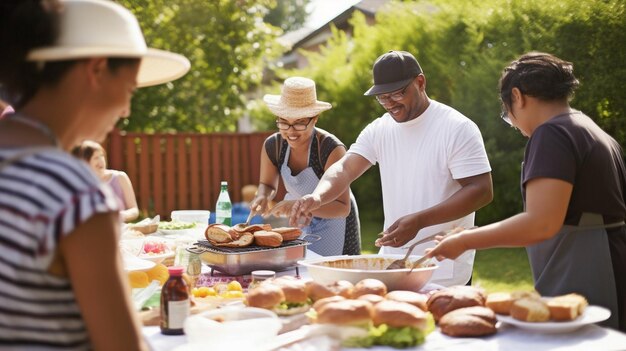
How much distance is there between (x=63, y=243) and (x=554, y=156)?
166 centimetres

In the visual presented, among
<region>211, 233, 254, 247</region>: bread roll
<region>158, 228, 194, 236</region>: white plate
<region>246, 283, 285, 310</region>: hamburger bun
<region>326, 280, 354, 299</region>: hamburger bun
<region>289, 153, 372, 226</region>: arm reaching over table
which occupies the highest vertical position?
<region>289, 153, 372, 226</region>: arm reaching over table

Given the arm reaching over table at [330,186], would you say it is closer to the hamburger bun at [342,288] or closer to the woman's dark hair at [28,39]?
the hamburger bun at [342,288]

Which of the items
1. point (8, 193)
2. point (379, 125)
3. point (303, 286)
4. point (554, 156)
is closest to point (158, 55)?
point (8, 193)

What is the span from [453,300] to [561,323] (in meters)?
0.38

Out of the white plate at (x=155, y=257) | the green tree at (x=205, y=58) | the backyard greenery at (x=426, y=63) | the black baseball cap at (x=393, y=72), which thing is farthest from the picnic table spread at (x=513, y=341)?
the green tree at (x=205, y=58)

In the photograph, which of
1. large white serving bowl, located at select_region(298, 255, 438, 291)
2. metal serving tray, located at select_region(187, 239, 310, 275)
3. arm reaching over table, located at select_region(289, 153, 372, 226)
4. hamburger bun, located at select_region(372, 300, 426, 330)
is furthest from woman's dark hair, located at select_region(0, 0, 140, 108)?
arm reaching over table, located at select_region(289, 153, 372, 226)

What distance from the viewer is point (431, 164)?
345 cm

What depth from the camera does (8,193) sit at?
1234 millimetres

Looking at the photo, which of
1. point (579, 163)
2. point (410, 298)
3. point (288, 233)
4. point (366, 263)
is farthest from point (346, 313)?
point (288, 233)

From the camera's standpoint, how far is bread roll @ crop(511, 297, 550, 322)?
6.64 feet

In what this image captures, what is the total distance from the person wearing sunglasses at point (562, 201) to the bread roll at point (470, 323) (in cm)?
27

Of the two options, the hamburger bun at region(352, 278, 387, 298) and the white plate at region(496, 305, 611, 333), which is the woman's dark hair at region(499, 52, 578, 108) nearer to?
the white plate at region(496, 305, 611, 333)

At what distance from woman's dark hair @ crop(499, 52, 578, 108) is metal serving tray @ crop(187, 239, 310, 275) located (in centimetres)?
141

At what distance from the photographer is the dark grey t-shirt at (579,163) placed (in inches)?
86.4
